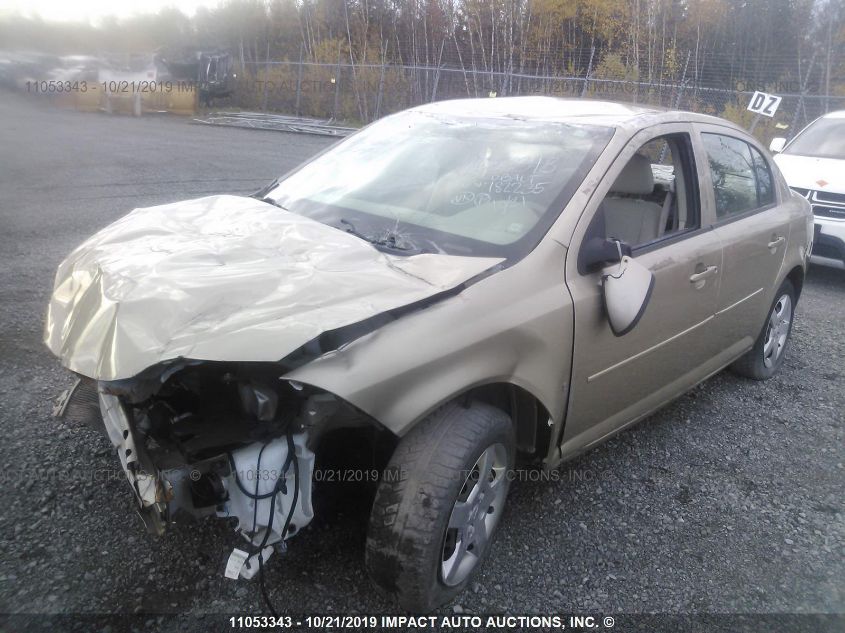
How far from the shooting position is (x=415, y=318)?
7.11ft

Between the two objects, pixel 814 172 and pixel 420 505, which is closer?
pixel 420 505

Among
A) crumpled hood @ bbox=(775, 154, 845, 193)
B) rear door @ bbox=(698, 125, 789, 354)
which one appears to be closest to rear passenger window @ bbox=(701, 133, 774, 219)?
rear door @ bbox=(698, 125, 789, 354)

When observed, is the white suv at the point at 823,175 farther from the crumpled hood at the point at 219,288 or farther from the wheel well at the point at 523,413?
the crumpled hood at the point at 219,288

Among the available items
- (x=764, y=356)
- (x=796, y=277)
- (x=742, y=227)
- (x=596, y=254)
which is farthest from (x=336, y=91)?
(x=596, y=254)

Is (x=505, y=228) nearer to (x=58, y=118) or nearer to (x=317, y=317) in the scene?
(x=317, y=317)

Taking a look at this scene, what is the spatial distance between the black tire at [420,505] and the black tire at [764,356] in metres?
2.78

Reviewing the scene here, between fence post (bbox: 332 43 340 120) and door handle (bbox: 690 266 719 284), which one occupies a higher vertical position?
fence post (bbox: 332 43 340 120)

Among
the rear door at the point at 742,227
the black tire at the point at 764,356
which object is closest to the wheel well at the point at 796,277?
the black tire at the point at 764,356

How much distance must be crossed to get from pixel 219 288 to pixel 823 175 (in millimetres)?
7046

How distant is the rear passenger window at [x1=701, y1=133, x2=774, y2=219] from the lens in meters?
3.58

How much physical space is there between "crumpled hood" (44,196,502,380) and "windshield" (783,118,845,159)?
22.6ft

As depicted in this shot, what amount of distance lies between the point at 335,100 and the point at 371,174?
20.6m

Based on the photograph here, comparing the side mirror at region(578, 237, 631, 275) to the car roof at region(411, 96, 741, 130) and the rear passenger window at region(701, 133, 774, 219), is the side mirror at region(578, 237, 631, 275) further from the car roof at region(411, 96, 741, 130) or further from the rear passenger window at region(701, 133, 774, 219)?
the rear passenger window at region(701, 133, 774, 219)

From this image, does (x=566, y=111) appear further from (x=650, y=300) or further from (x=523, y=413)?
(x=523, y=413)
